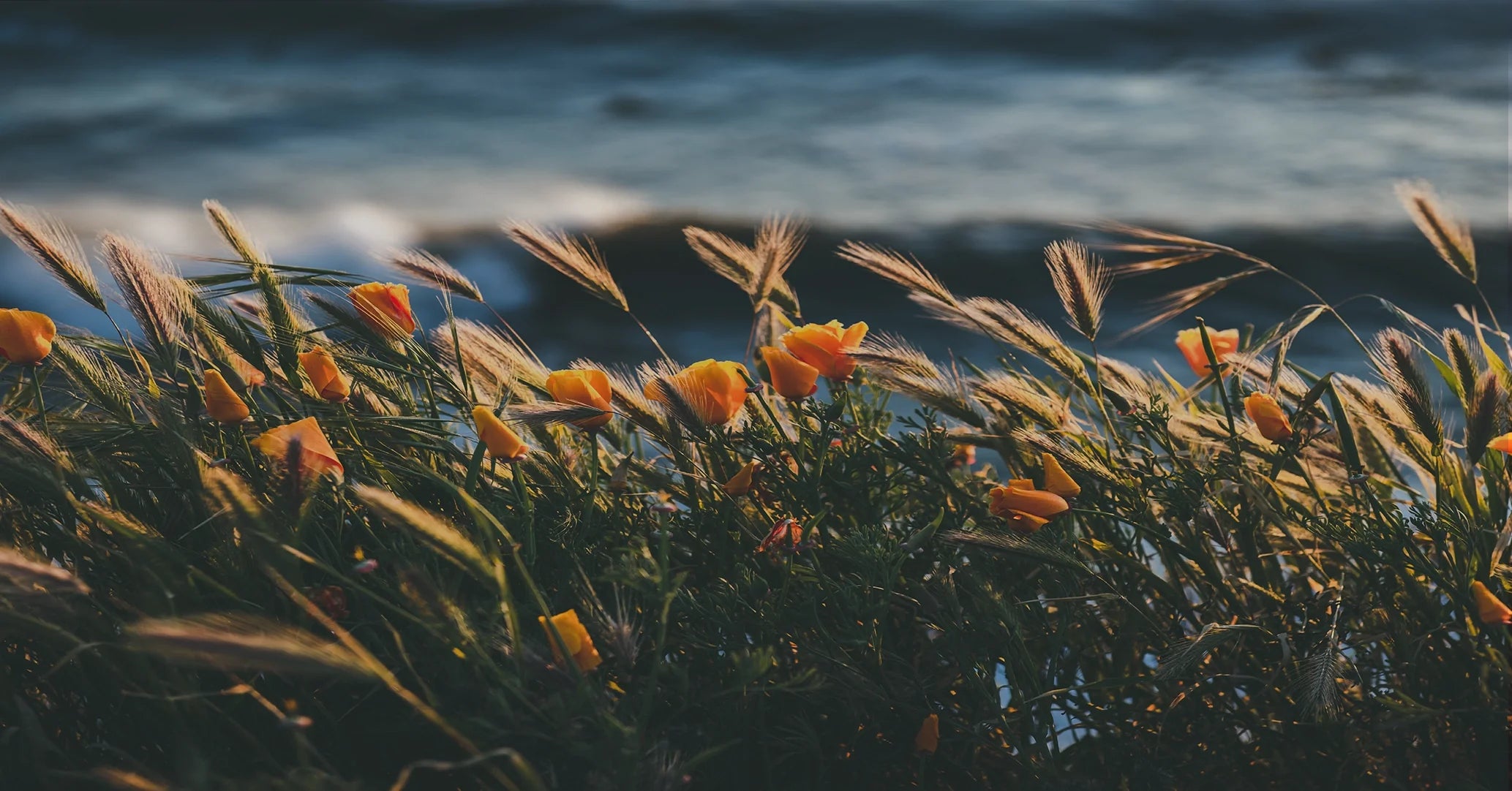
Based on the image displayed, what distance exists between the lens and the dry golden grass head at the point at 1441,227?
1.32 m

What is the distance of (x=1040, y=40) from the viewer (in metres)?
5.51

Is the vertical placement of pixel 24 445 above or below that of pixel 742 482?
below

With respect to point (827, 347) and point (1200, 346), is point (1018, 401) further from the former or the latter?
point (1200, 346)

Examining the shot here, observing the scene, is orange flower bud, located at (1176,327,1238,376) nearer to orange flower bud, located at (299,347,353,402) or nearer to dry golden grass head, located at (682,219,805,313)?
dry golden grass head, located at (682,219,805,313)

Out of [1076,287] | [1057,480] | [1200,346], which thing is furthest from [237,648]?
[1200,346]

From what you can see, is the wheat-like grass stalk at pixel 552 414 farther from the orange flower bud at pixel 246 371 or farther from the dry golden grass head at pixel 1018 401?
the dry golden grass head at pixel 1018 401

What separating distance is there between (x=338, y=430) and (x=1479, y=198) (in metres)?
4.15

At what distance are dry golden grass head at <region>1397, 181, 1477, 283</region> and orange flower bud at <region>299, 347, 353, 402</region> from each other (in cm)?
124

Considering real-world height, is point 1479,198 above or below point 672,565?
above

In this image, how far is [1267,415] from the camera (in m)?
1.09

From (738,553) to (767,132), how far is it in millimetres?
3821

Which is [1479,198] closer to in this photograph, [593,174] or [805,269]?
[805,269]

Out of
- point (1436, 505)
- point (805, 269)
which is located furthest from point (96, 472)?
point (805, 269)

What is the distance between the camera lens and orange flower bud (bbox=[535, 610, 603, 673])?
875 mm
